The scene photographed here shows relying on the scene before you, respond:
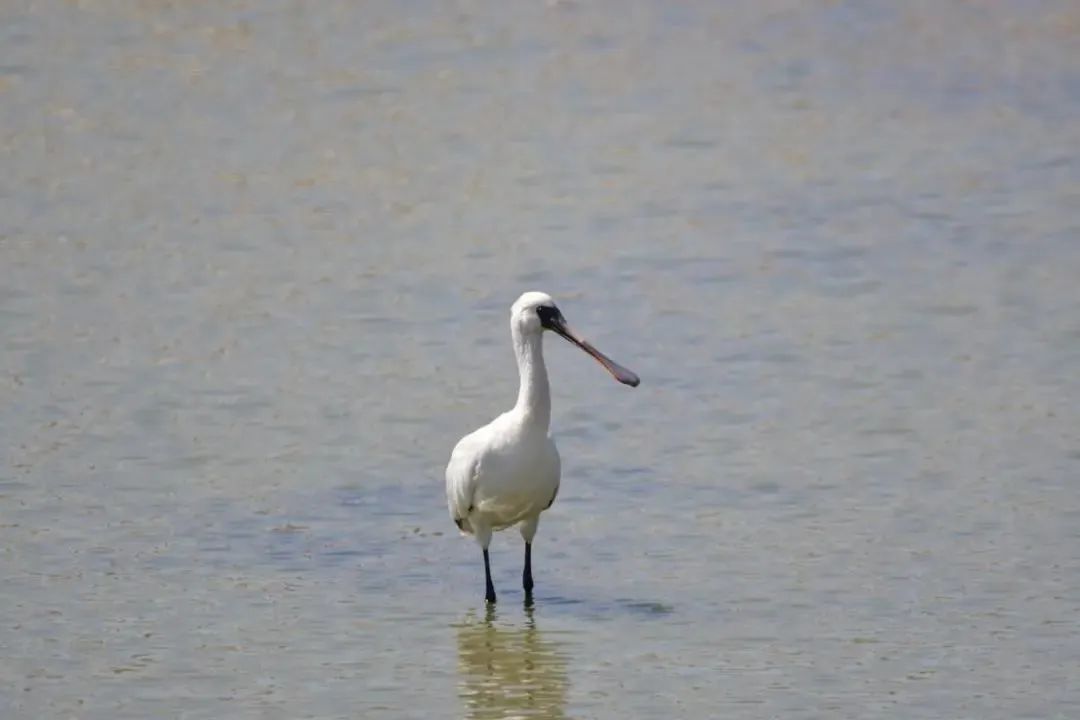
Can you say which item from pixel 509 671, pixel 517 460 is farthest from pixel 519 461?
pixel 509 671

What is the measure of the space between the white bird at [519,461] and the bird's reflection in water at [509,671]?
1.13 feet

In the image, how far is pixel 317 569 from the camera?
1076 cm

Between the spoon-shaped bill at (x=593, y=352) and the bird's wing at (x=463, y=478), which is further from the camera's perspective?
the spoon-shaped bill at (x=593, y=352)

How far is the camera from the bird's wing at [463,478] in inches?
405

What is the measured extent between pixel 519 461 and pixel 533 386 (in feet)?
0.98

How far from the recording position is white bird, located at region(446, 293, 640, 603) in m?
10.2

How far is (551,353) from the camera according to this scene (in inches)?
571

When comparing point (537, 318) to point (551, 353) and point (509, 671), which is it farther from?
point (551, 353)

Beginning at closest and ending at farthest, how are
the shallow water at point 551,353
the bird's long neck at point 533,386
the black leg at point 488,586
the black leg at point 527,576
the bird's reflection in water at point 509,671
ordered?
the bird's reflection in water at point 509,671
the shallow water at point 551,353
the bird's long neck at point 533,386
the black leg at point 488,586
the black leg at point 527,576

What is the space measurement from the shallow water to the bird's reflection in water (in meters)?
0.02

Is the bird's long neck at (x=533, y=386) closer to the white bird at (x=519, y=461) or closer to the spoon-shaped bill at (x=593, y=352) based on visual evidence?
the white bird at (x=519, y=461)

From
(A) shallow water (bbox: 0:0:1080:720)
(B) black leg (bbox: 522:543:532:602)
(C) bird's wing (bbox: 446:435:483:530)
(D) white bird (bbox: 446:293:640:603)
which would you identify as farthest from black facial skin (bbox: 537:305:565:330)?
(A) shallow water (bbox: 0:0:1080:720)

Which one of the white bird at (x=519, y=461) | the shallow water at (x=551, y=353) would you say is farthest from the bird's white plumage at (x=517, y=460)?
the shallow water at (x=551, y=353)

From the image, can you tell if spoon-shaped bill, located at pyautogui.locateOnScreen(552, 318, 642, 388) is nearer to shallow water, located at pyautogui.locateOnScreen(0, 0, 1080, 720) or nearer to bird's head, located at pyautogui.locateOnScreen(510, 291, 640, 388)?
bird's head, located at pyautogui.locateOnScreen(510, 291, 640, 388)
